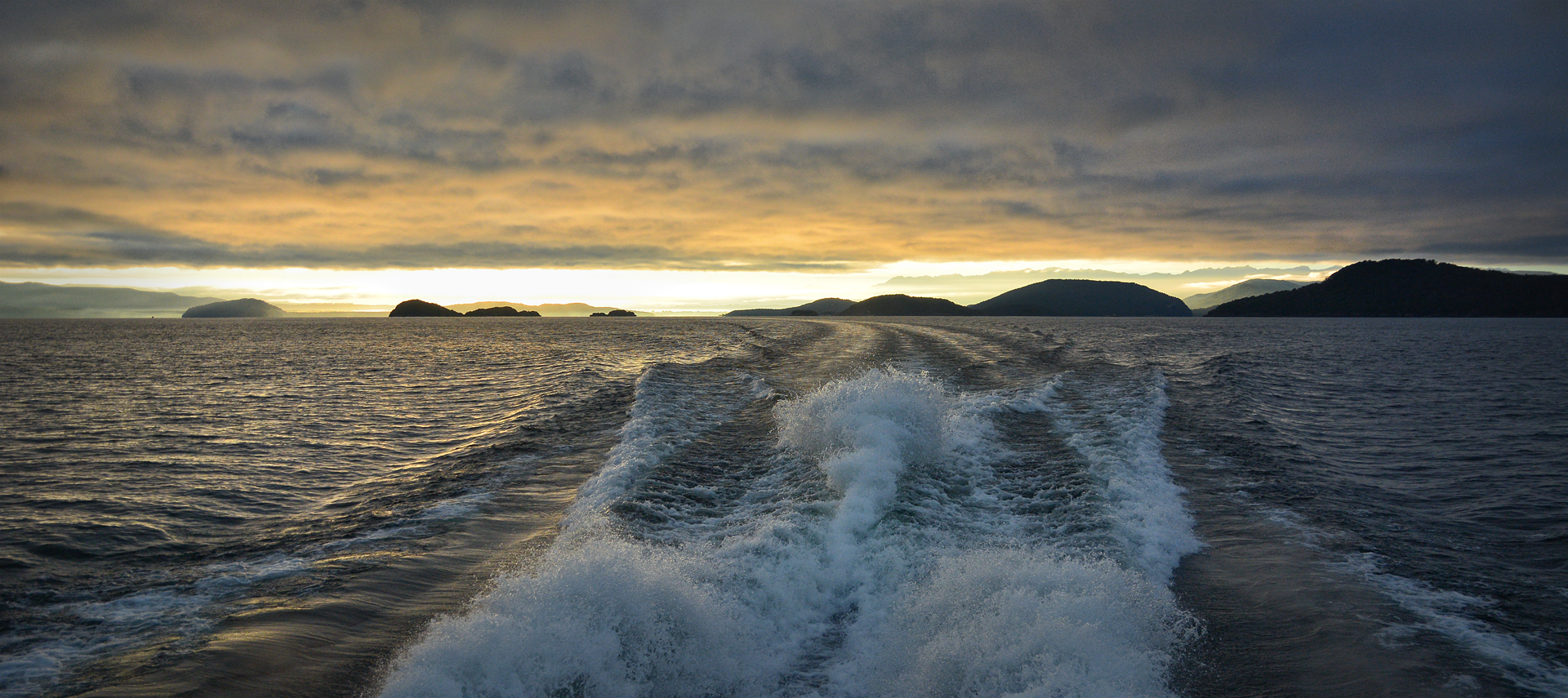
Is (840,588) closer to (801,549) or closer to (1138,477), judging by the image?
(801,549)

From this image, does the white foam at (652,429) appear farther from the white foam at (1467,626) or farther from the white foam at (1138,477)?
the white foam at (1467,626)

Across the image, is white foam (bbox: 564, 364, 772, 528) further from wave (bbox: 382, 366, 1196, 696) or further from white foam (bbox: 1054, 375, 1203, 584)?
white foam (bbox: 1054, 375, 1203, 584)

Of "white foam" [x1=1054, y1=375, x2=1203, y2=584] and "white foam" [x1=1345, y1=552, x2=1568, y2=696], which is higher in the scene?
"white foam" [x1=1054, y1=375, x2=1203, y2=584]

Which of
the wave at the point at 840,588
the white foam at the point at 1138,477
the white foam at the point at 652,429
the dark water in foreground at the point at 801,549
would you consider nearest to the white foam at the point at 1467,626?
the dark water in foreground at the point at 801,549

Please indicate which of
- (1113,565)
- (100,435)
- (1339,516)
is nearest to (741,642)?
(1113,565)

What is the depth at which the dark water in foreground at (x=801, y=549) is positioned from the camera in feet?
17.6

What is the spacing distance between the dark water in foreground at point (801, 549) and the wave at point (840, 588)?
4cm

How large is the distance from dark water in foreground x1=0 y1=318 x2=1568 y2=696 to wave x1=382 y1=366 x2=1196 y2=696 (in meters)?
0.04

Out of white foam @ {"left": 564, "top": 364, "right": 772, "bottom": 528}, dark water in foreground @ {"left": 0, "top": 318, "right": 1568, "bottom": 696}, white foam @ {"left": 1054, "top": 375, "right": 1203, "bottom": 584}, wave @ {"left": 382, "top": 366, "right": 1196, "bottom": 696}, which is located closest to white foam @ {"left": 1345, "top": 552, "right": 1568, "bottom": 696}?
dark water in foreground @ {"left": 0, "top": 318, "right": 1568, "bottom": 696}

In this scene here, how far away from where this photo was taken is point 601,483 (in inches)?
437

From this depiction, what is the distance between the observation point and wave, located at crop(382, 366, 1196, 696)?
5066 mm

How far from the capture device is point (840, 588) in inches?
281

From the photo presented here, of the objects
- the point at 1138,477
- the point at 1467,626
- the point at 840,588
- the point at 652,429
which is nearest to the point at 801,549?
the point at 840,588

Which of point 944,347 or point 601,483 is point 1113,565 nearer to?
point 601,483
